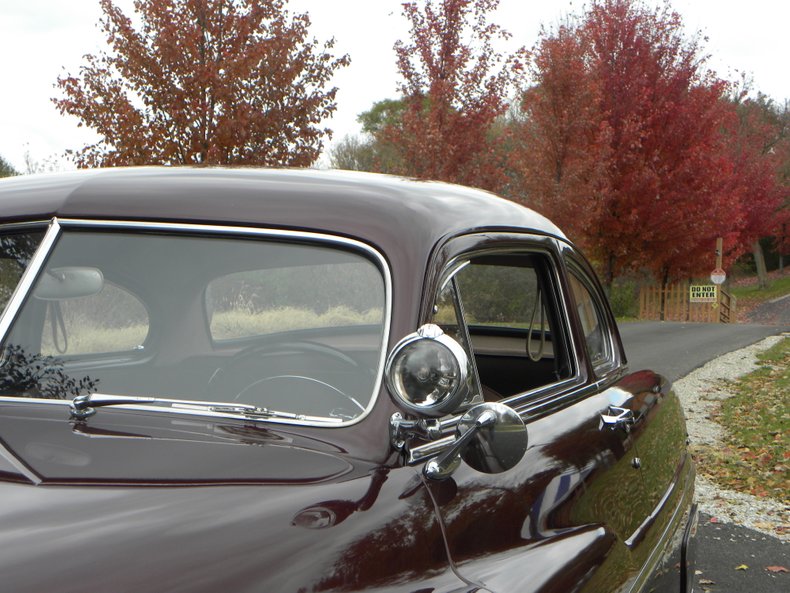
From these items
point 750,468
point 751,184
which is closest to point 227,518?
point 750,468

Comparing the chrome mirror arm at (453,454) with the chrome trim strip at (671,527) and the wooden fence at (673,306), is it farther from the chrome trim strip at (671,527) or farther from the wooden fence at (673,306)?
the wooden fence at (673,306)

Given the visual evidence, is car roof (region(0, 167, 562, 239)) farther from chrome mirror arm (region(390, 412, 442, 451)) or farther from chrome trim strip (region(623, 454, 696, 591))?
chrome trim strip (region(623, 454, 696, 591))

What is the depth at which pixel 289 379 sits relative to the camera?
91.1 inches

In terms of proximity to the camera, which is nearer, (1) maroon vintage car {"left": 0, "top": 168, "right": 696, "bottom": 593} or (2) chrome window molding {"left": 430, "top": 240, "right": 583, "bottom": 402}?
A: (1) maroon vintage car {"left": 0, "top": 168, "right": 696, "bottom": 593}

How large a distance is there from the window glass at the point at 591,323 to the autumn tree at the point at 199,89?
10.1 metres

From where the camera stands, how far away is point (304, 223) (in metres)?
2.41

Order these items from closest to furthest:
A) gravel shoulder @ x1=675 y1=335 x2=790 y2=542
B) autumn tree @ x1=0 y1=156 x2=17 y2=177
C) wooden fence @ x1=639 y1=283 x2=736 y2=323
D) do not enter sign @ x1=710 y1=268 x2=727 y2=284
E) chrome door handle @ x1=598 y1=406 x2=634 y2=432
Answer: chrome door handle @ x1=598 y1=406 x2=634 y2=432 → gravel shoulder @ x1=675 y1=335 x2=790 y2=542 → autumn tree @ x1=0 y1=156 x2=17 y2=177 → do not enter sign @ x1=710 y1=268 x2=727 y2=284 → wooden fence @ x1=639 y1=283 x2=736 y2=323

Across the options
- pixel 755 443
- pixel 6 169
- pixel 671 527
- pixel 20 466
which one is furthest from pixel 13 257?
pixel 6 169

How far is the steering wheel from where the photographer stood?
2.24m

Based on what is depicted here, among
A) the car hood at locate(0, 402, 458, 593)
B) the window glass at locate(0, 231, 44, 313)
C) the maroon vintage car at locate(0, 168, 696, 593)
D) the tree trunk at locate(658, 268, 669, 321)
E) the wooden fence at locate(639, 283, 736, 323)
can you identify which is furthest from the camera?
the wooden fence at locate(639, 283, 736, 323)

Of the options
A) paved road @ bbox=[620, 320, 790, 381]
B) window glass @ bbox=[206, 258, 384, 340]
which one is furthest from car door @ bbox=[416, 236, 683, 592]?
paved road @ bbox=[620, 320, 790, 381]

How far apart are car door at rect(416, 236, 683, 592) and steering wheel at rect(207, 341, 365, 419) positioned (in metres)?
0.29

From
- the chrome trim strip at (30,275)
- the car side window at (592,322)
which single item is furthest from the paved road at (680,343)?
the chrome trim strip at (30,275)

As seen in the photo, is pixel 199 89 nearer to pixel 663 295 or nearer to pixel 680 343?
pixel 680 343
